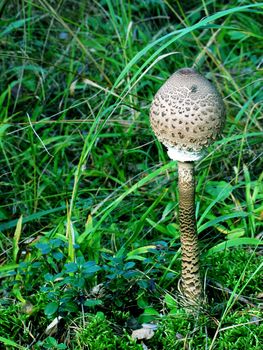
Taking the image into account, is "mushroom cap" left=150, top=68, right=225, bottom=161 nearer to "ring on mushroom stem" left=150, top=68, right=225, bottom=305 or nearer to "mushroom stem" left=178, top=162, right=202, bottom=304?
"ring on mushroom stem" left=150, top=68, right=225, bottom=305

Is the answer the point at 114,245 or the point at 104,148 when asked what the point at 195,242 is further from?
the point at 104,148

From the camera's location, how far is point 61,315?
2.18m

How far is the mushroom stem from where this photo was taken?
2137 mm

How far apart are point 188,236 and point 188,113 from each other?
0.57 m

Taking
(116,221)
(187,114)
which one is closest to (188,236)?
(187,114)

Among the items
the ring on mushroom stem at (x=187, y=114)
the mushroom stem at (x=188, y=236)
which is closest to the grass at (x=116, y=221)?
the mushroom stem at (x=188, y=236)

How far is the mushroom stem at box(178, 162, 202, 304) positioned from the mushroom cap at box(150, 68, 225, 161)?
0.61 ft

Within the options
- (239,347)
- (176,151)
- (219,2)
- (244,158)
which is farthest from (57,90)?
(239,347)

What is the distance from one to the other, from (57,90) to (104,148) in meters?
0.67

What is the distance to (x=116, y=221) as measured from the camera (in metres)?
2.88

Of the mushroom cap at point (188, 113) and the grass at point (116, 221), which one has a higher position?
the mushroom cap at point (188, 113)

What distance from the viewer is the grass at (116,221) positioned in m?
2.22

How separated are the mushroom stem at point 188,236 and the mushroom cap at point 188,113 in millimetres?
186

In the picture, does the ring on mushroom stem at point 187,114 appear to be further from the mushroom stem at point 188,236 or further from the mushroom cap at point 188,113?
the mushroom stem at point 188,236
